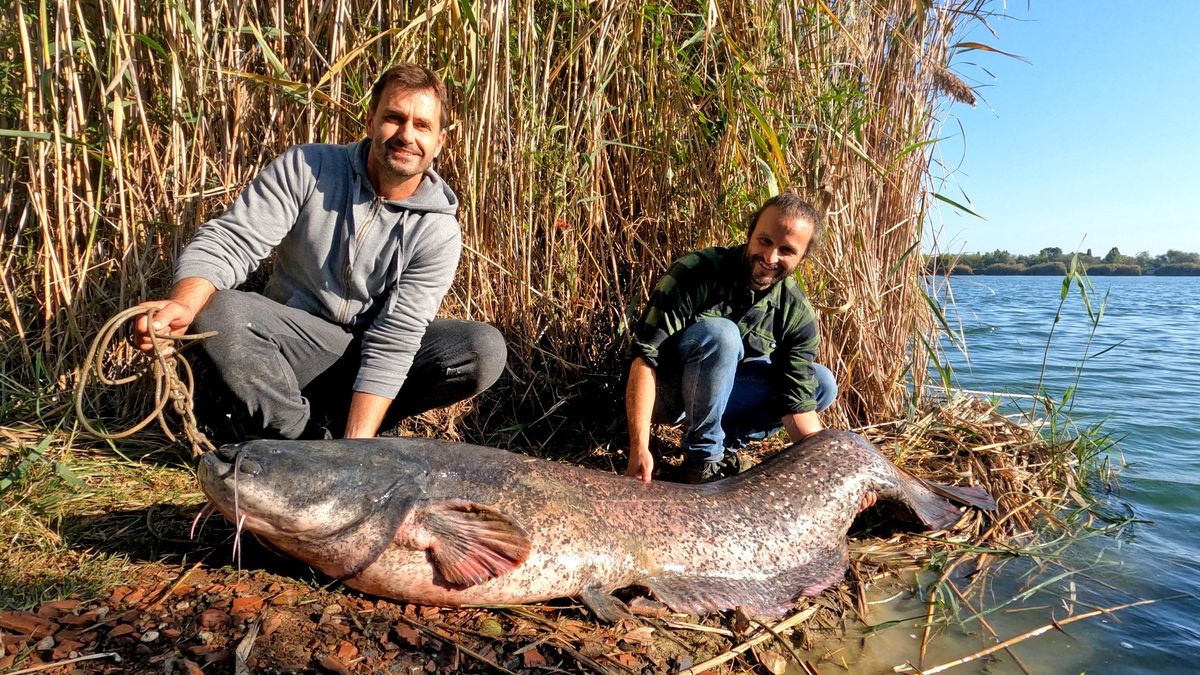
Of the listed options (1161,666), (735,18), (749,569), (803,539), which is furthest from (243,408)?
(1161,666)

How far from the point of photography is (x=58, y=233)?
335 centimetres

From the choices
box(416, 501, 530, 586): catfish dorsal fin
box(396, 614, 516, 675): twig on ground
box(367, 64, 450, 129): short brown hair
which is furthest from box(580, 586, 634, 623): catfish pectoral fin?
box(367, 64, 450, 129): short brown hair

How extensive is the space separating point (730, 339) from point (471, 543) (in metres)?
1.55

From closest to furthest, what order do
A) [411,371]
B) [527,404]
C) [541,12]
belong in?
[411,371] < [541,12] < [527,404]

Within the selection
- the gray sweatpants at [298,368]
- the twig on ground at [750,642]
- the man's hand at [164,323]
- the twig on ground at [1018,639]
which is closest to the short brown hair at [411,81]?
the gray sweatpants at [298,368]

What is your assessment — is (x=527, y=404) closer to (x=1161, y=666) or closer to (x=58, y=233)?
(x=58, y=233)

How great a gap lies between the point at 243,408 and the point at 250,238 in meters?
0.68

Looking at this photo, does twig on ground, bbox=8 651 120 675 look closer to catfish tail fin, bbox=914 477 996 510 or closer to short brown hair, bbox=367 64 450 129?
short brown hair, bbox=367 64 450 129

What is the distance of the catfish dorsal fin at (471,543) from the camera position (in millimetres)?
2312

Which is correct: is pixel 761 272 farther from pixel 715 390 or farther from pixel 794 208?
pixel 715 390

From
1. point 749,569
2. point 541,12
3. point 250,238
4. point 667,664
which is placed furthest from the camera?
point 541,12

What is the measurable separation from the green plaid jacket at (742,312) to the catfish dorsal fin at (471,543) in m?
1.18

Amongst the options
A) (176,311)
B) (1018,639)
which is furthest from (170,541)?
(1018,639)

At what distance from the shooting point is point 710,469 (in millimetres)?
3443
